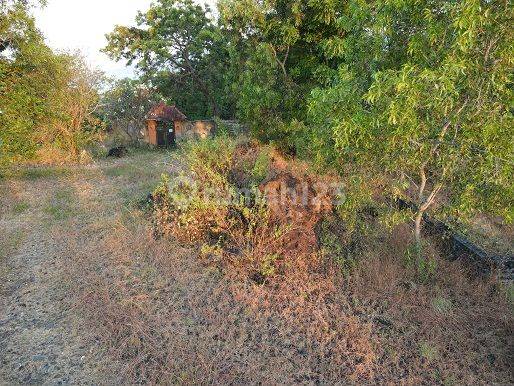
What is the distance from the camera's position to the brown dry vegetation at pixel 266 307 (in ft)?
11.0

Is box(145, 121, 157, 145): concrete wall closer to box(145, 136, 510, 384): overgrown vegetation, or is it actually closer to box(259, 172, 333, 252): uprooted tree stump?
box(145, 136, 510, 384): overgrown vegetation

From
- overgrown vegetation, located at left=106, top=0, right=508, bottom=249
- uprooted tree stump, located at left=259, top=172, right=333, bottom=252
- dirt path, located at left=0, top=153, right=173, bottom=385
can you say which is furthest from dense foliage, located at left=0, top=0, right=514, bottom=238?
dirt path, located at left=0, top=153, right=173, bottom=385

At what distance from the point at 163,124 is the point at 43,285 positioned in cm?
1945

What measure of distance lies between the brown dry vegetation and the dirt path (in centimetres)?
8

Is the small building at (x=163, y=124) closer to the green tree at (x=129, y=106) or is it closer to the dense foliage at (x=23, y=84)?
the green tree at (x=129, y=106)

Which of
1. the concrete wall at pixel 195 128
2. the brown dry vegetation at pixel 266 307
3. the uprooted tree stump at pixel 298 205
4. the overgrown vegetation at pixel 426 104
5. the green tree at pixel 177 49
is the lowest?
the brown dry vegetation at pixel 266 307

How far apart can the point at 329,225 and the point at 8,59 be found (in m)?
10.6

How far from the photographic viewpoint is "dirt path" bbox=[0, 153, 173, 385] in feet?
11.0

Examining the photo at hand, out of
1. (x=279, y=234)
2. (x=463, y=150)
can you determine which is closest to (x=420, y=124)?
(x=463, y=150)

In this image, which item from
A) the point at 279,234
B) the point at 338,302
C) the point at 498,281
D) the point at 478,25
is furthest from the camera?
the point at 279,234

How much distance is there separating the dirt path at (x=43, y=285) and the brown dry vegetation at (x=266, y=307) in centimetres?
8

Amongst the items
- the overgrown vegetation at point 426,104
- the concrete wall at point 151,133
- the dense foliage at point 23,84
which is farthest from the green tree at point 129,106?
the overgrown vegetation at point 426,104

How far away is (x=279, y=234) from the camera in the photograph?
16.4 feet

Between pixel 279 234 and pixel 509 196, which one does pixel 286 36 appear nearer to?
pixel 279 234
